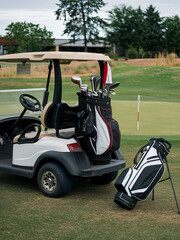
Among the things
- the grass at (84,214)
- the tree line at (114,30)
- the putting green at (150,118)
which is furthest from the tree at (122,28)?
the grass at (84,214)

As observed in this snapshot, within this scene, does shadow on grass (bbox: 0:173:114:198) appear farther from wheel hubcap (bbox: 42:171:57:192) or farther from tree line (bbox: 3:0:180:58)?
tree line (bbox: 3:0:180:58)

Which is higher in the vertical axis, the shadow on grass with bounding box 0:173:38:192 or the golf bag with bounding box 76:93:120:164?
the golf bag with bounding box 76:93:120:164

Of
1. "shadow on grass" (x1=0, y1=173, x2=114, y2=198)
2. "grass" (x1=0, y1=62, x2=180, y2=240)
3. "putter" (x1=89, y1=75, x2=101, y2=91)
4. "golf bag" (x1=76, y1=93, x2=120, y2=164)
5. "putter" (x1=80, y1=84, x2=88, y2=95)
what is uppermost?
"putter" (x1=89, y1=75, x2=101, y2=91)

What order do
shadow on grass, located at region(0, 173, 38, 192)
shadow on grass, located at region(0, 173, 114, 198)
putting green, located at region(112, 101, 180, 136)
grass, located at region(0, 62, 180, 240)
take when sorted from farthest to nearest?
putting green, located at region(112, 101, 180, 136)
shadow on grass, located at region(0, 173, 38, 192)
shadow on grass, located at region(0, 173, 114, 198)
grass, located at region(0, 62, 180, 240)

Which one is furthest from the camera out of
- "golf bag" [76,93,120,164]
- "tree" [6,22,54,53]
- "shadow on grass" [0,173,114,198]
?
"tree" [6,22,54,53]

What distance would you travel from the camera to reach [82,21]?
201ft

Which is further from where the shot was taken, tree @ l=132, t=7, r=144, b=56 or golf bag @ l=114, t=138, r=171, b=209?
tree @ l=132, t=7, r=144, b=56

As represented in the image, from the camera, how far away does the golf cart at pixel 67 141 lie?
539 cm

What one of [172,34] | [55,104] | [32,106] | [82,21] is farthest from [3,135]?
[172,34]

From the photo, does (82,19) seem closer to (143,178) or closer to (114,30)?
(114,30)

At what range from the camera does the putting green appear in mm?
11360

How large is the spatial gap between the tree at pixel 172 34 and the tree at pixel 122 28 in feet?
18.0

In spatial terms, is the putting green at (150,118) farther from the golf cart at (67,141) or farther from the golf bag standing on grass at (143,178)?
the golf bag standing on grass at (143,178)

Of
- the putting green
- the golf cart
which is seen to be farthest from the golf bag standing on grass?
the putting green
